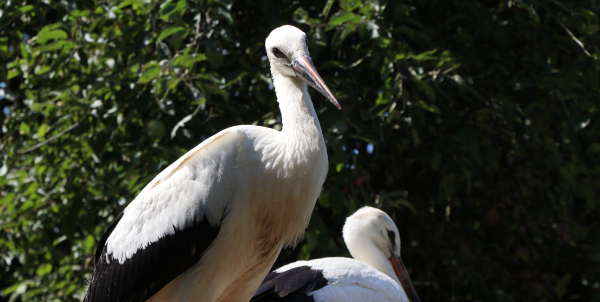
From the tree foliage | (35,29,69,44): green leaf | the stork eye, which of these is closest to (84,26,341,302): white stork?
the stork eye

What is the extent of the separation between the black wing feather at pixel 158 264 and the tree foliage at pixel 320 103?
108 centimetres

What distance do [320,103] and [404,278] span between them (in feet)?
4.15

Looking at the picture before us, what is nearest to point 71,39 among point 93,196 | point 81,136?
point 81,136

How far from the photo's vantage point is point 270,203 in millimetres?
2092

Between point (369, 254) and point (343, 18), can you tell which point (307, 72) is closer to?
point (343, 18)

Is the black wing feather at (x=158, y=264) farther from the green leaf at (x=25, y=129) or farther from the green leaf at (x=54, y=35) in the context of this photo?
the green leaf at (x=25, y=129)

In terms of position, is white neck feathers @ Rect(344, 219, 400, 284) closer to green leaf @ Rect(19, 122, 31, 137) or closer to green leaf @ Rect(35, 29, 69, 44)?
green leaf @ Rect(35, 29, 69, 44)

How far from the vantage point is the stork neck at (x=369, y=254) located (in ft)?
12.3

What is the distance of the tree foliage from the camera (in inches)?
129

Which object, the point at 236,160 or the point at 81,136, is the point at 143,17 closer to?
the point at 81,136

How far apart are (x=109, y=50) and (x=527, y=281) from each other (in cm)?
407

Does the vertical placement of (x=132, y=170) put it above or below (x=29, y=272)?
above

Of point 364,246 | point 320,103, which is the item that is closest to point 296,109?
point 320,103

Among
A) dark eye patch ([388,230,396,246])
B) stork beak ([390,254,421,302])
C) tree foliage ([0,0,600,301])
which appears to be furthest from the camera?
dark eye patch ([388,230,396,246])
